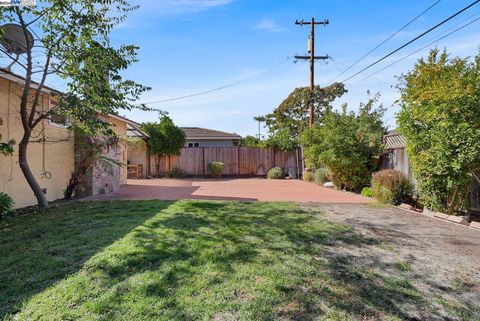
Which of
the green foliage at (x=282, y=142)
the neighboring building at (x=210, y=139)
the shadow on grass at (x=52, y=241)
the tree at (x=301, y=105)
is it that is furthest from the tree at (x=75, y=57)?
the tree at (x=301, y=105)

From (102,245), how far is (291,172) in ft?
52.7

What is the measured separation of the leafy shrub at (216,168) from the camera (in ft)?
62.3

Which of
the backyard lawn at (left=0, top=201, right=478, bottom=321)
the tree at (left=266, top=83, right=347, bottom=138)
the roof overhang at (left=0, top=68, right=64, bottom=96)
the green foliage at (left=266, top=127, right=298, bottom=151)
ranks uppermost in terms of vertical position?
the tree at (left=266, top=83, right=347, bottom=138)

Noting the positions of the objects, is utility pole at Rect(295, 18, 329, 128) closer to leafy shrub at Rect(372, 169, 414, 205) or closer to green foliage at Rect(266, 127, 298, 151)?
green foliage at Rect(266, 127, 298, 151)

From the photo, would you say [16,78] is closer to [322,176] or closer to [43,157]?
[43,157]

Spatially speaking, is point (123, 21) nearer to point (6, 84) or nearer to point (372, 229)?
point (6, 84)

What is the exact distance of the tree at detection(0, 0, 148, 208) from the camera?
254 inches

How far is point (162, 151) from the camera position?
18.7 m

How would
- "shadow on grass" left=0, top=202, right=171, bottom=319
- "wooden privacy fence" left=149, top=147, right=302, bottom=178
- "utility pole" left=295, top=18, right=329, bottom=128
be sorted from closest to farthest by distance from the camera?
"shadow on grass" left=0, top=202, right=171, bottom=319 → "utility pole" left=295, top=18, right=329, bottom=128 → "wooden privacy fence" left=149, top=147, right=302, bottom=178

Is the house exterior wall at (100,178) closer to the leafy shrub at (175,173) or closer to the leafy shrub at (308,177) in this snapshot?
the leafy shrub at (175,173)

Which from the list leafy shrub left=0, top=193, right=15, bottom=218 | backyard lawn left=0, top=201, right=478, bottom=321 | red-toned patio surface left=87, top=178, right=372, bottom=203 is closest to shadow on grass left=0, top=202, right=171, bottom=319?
backyard lawn left=0, top=201, right=478, bottom=321

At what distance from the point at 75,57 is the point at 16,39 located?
1.21 metres

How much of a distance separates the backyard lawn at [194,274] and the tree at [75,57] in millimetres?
2421

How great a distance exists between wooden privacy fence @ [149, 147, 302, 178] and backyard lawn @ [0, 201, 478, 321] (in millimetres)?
13876
